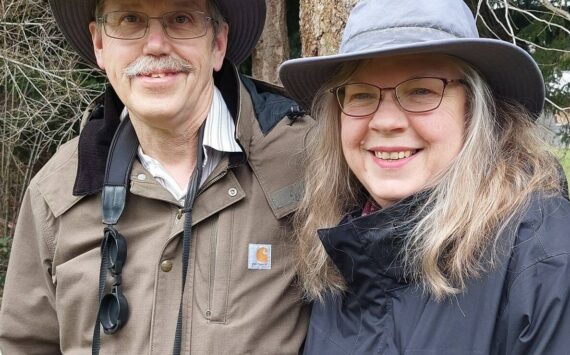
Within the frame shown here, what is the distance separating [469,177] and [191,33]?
1.18 metres

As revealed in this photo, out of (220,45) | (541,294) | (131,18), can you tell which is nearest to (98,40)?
(131,18)

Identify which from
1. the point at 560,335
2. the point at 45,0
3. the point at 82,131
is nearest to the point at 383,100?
the point at 560,335

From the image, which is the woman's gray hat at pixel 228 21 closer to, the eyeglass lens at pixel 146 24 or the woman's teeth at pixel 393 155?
the eyeglass lens at pixel 146 24

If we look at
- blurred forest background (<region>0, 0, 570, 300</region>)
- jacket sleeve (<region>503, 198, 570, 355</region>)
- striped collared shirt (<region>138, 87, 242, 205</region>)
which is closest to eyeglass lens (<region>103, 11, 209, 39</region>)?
striped collared shirt (<region>138, 87, 242, 205</region>)

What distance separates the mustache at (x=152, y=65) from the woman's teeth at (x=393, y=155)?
843 millimetres

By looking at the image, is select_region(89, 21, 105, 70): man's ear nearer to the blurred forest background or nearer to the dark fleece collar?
the dark fleece collar

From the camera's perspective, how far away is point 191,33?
252 cm

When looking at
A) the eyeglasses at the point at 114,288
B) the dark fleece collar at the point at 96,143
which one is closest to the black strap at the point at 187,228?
the eyeglasses at the point at 114,288

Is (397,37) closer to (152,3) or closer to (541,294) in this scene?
(541,294)

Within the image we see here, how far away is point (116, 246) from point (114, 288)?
0.15 metres

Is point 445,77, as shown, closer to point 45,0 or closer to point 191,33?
point 191,33

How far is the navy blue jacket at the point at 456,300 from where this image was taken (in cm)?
162

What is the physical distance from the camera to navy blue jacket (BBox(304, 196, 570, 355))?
5.33 feet

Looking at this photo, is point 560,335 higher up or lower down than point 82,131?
lower down
